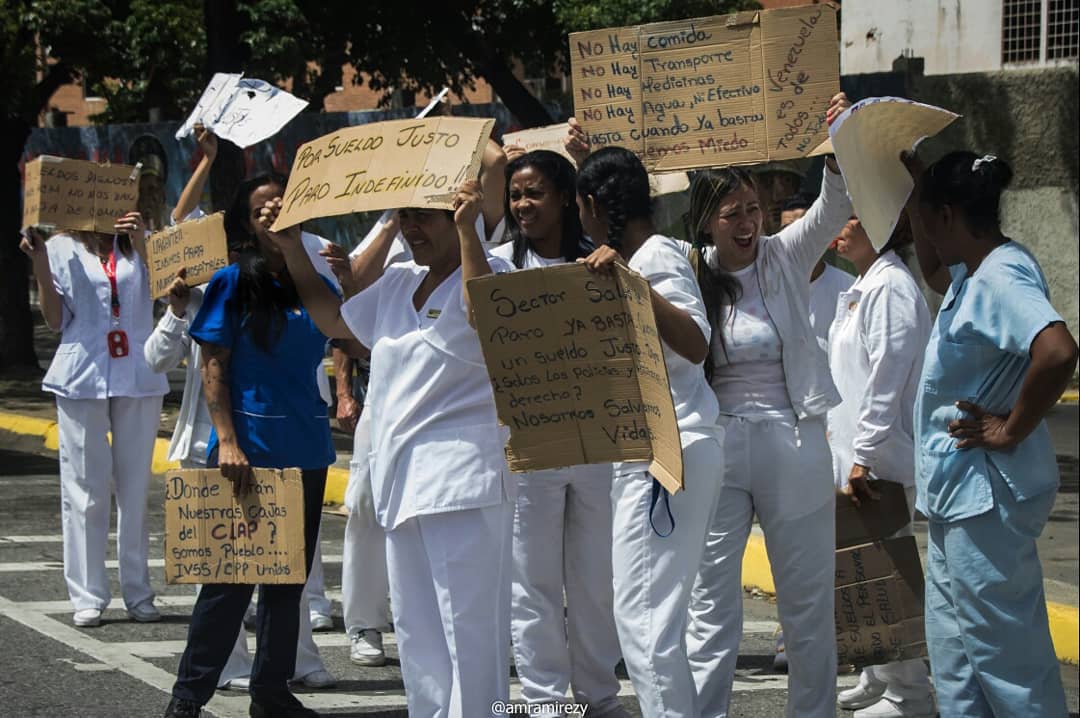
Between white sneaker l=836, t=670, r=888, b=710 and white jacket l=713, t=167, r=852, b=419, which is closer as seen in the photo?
white jacket l=713, t=167, r=852, b=419

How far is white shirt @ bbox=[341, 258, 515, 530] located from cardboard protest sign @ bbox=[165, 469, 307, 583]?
91 cm

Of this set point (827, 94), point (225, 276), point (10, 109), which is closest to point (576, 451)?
point (827, 94)

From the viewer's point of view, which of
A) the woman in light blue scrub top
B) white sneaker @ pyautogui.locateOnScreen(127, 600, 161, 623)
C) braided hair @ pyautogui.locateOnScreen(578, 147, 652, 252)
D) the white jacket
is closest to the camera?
the woman in light blue scrub top

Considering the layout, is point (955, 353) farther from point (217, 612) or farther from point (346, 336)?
point (217, 612)

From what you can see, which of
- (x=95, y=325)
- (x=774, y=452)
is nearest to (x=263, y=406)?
(x=774, y=452)

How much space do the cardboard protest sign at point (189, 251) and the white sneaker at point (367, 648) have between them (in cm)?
171

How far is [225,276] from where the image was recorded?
599 centimetres

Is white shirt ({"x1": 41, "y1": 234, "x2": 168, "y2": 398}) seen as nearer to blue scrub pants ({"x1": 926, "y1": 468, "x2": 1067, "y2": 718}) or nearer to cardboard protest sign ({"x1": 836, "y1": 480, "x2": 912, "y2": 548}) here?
cardboard protest sign ({"x1": 836, "y1": 480, "x2": 912, "y2": 548})

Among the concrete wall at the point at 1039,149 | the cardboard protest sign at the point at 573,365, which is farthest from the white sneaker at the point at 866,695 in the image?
the concrete wall at the point at 1039,149

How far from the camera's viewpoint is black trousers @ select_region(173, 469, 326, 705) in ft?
18.9

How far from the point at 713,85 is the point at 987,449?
157cm

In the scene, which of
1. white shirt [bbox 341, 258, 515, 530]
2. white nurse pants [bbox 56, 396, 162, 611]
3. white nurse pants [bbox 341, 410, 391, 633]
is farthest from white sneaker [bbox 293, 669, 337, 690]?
white shirt [bbox 341, 258, 515, 530]

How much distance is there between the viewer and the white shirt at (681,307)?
4.94m

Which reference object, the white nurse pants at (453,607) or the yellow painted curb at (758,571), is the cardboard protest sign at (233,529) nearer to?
the white nurse pants at (453,607)
